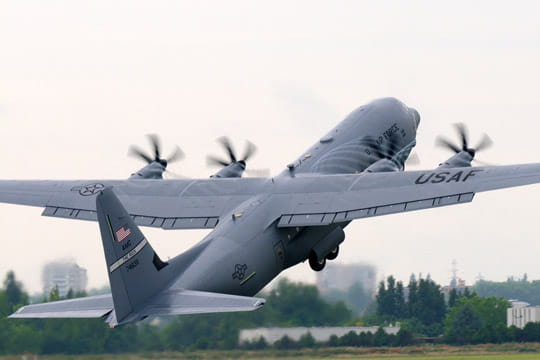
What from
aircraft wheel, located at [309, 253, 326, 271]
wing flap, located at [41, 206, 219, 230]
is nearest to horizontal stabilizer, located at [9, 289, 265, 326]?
wing flap, located at [41, 206, 219, 230]

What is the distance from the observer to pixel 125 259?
32094 millimetres

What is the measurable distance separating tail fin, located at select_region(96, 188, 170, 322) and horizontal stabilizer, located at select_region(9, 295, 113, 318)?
0.63 m

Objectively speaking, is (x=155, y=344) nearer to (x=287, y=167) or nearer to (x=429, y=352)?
(x=287, y=167)

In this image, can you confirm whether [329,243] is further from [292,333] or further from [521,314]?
[521,314]

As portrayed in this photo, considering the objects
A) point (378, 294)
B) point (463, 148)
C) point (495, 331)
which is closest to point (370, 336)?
point (378, 294)

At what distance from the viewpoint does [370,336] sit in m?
44.3

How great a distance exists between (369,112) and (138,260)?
1857 centimetres

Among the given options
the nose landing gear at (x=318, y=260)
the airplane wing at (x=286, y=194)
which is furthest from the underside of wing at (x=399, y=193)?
the nose landing gear at (x=318, y=260)

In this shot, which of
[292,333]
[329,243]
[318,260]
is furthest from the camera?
[318,260]

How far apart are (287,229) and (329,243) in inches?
115

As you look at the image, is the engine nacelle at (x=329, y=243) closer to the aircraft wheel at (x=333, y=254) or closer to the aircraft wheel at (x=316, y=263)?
the aircraft wheel at (x=316, y=263)

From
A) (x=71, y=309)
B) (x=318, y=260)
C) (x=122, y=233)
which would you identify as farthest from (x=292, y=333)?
(x=122, y=233)

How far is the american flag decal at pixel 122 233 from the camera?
31.5m

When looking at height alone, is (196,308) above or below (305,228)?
below
